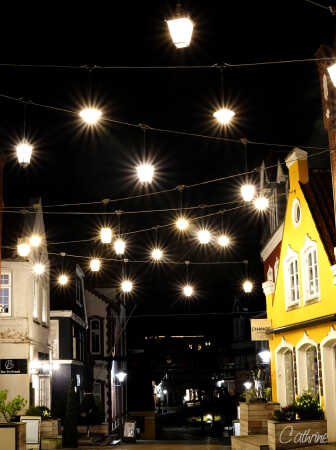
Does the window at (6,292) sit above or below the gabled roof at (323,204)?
below

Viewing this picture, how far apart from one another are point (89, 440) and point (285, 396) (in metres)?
11.3

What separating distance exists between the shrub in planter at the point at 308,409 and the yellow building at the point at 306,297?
24 centimetres

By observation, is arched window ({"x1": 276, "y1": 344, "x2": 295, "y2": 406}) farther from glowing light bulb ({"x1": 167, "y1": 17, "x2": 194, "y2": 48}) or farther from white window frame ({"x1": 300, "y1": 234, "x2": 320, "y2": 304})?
glowing light bulb ({"x1": 167, "y1": 17, "x2": 194, "y2": 48})

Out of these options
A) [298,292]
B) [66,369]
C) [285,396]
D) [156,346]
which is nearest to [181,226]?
[298,292]

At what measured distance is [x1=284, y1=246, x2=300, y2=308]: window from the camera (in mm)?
20359

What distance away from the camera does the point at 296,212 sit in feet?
66.2

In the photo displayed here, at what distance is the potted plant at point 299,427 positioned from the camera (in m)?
16.0

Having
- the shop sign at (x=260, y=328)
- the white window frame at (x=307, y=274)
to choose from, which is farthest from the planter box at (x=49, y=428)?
the white window frame at (x=307, y=274)

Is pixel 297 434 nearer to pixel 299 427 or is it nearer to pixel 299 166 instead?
pixel 299 427

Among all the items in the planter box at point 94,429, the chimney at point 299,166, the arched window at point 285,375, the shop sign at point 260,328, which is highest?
the chimney at point 299,166

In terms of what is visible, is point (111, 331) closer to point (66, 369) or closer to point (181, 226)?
point (66, 369)

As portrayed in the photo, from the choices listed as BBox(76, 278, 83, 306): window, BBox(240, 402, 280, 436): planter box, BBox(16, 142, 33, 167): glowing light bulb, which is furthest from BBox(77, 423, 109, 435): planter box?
BBox(16, 142, 33, 167): glowing light bulb

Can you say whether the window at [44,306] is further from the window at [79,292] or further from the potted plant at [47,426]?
the window at [79,292]

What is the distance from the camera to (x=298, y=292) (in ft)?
66.4
